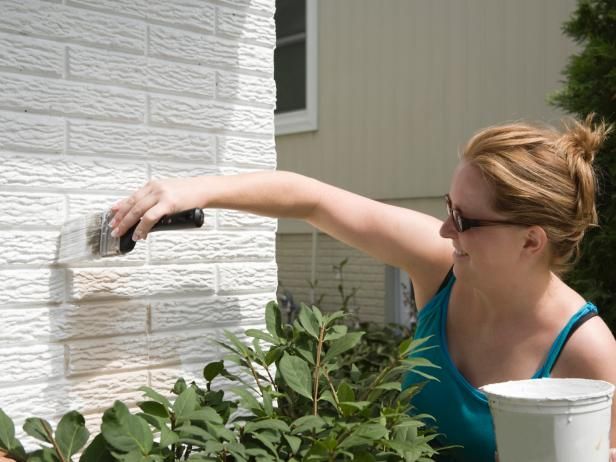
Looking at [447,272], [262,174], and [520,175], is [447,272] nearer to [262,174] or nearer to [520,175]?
[520,175]

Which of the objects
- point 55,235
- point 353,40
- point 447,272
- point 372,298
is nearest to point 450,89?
point 353,40

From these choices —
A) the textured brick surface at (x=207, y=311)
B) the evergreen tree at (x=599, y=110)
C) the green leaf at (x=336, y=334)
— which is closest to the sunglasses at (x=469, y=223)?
the green leaf at (x=336, y=334)

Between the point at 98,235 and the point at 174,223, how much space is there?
0.22 m

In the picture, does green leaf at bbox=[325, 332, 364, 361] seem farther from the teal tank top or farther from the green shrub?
the teal tank top

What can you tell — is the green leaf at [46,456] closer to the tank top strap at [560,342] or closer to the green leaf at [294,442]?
the green leaf at [294,442]

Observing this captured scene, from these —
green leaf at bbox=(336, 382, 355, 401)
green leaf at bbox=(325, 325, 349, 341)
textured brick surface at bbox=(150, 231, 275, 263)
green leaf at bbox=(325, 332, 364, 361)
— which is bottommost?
green leaf at bbox=(336, 382, 355, 401)

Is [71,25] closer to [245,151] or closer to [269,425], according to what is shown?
[245,151]

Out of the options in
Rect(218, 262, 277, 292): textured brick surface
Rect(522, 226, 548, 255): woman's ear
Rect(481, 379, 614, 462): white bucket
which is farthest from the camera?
Rect(218, 262, 277, 292): textured brick surface

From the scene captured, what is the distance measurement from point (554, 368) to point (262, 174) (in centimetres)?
86

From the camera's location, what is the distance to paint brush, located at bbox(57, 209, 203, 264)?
1597 millimetres

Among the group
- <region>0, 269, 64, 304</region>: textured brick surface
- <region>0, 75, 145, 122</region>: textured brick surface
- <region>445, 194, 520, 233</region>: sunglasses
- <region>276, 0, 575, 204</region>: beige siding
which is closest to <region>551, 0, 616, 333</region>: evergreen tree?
<region>276, 0, 575, 204</region>: beige siding

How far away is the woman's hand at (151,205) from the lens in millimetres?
1637

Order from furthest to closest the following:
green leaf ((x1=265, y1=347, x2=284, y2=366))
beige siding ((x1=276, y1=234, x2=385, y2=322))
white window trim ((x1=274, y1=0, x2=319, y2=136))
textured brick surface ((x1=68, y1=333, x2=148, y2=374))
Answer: white window trim ((x1=274, y1=0, x2=319, y2=136))
beige siding ((x1=276, y1=234, x2=385, y2=322))
textured brick surface ((x1=68, y1=333, x2=148, y2=374))
green leaf ((x1=265, y1=347, x2=284, y2=366))

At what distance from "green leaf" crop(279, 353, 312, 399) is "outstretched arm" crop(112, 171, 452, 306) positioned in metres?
0.40
